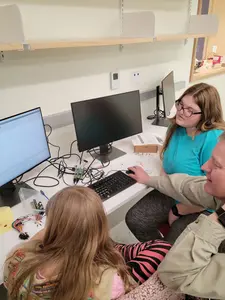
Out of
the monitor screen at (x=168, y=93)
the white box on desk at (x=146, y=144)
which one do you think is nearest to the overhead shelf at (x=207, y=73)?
the monitor screen at (x=168, y=93)

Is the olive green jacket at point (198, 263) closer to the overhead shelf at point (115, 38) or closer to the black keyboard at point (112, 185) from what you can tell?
the black keyboard at point (112, 185)

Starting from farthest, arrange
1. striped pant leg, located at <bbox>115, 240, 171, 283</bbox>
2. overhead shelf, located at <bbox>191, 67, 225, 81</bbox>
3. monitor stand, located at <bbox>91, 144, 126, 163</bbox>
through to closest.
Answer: overhead shelf, located at <bbox>191, 67, 225, 81</bbox>, monitor stand, located at <bbox>91, 144, 126, 163</bbox>, striped pant leg, located at <bbox>115, 240, 171, 283</bbox>

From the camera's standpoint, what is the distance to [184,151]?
1529 mm

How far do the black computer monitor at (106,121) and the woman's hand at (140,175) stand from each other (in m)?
0.27

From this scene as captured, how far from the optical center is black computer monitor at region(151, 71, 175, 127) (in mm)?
2160

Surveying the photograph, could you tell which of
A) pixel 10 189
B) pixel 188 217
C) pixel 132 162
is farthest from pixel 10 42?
pixel 188 217

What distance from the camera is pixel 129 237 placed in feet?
6.84

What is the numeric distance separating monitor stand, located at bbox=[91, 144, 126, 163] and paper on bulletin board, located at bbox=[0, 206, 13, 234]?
2.29ft

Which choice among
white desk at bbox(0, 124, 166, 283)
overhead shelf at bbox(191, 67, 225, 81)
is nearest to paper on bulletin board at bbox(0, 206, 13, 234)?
white desk at bbox(0, 124, 166, 283)

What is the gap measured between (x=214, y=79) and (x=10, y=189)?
3.02m

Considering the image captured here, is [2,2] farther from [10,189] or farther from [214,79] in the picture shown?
[214,79]

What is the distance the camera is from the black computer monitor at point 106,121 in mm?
1563

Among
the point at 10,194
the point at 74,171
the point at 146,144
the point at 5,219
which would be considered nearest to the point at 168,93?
the point at 146,144

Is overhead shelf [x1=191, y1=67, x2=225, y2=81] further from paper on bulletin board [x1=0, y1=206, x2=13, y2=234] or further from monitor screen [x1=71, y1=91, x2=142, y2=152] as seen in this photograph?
paper on bulletin board [x1=0, y1=206, x2=13, y2=234]
